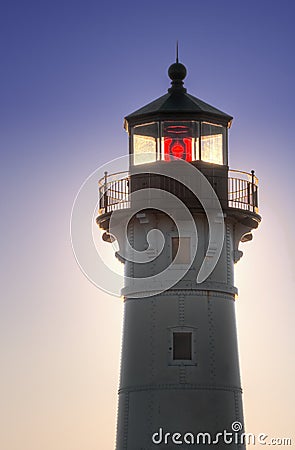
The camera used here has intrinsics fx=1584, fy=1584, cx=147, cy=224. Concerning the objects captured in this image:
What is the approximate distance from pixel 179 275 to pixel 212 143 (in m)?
2.91

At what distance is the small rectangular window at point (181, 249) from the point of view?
109 ft

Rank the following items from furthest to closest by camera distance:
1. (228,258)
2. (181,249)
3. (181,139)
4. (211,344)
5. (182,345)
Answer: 1. (228,258)
2. (181,139)
3. (181,249)
4. (211,344)
5. (182,345)

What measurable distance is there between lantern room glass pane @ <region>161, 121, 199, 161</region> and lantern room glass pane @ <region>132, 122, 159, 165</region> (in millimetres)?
200

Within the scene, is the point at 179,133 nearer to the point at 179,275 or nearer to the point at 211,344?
the point at 179,275

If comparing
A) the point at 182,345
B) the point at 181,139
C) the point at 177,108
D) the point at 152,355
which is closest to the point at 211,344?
the point at 182,345

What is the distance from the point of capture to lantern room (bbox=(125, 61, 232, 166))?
109 ft

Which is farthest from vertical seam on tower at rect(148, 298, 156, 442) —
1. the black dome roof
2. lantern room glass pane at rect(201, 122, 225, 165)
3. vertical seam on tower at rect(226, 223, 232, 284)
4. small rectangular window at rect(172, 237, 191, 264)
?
the black dome roof

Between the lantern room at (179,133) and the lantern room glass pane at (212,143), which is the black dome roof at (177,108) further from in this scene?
the lantern room glass pane at (212,143)

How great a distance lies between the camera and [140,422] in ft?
107

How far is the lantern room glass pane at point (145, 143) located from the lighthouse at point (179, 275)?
2cm

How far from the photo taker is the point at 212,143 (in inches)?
1321

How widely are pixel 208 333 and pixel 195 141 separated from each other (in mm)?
4053

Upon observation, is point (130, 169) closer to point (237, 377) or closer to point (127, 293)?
point (127, 293)

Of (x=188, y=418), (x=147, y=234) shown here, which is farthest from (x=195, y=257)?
(x=188, y=418)
